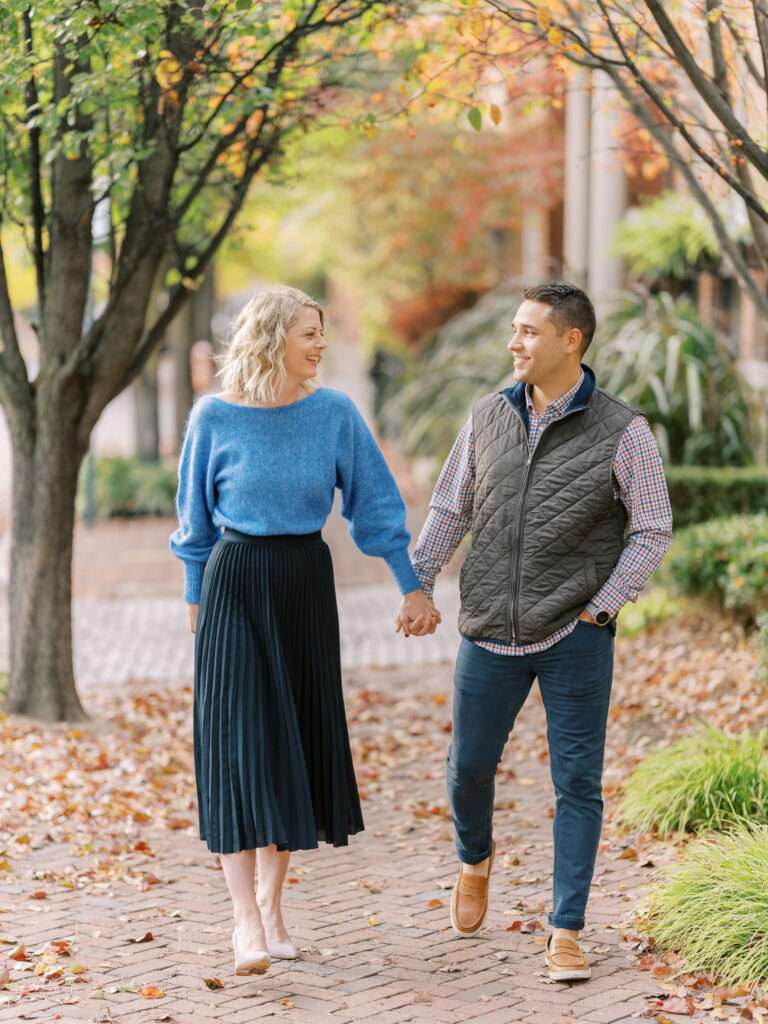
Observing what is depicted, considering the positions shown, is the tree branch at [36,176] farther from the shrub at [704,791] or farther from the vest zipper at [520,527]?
the shrub at [704,791]

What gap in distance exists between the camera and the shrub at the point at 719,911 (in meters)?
4.22

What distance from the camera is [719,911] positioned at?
4.39 m

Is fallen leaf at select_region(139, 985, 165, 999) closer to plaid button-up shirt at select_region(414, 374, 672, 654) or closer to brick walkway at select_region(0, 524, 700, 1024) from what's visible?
brick walkway at select_region(0, 524, 700, 1024)

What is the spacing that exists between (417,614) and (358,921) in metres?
1.13

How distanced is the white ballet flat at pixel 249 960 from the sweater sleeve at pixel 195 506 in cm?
103

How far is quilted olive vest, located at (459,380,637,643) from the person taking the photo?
4.21 meters

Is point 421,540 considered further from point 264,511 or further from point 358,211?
point 358,211

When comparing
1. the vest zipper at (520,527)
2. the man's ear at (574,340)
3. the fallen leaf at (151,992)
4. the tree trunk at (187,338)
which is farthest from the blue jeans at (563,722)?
the tree trunk at (187,338)

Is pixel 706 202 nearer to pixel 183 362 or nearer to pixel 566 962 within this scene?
pixel 566 962

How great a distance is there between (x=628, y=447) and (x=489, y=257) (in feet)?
64.5

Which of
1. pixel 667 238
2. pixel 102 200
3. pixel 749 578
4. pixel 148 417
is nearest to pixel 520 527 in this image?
pixel 102 200

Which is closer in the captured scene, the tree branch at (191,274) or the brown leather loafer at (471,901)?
the brown leather loafer at (471,901)

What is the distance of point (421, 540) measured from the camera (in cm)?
460

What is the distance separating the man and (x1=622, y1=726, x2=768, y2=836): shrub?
3.54 ft
